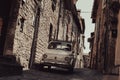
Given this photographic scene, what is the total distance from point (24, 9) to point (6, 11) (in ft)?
3.56

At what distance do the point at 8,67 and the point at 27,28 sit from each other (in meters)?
4.01

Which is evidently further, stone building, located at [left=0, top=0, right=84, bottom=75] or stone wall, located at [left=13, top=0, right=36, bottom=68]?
stone wall, located at [left=13, top=0, right=36, bottom=68]

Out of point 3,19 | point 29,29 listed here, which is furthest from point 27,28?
point 3,19

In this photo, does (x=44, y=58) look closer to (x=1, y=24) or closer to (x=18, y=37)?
(x=18, y=37)

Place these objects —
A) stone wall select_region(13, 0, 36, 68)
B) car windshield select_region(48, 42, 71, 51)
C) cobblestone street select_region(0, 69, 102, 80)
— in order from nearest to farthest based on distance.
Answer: cobblestone street select_region(0, 69, 102, 80)
stone wall select_region(13, 0, 36, 68)
car windshield select_region(48, 42, 71, 51)

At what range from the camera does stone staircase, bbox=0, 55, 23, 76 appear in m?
8.66

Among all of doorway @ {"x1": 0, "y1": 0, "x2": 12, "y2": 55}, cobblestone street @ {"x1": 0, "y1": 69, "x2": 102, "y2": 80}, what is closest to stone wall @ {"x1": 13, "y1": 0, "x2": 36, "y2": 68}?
doorway @ {"x1": 0, "y1": 0, "x2": 12, "y2": 55}

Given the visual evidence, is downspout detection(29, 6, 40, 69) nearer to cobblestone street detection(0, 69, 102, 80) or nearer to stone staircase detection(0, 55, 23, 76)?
cobblestone street detection(0, 69, 102, 80)

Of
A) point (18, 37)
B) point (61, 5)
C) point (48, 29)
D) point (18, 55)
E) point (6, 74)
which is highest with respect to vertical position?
point (61, 5)

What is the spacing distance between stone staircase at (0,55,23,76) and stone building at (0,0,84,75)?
129 mm

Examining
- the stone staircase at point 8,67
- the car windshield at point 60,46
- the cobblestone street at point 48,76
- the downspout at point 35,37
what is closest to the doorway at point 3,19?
the stone staircase at point 8,67

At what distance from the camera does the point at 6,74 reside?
8.92m

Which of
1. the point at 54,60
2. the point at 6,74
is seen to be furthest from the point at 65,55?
the point at 6,74

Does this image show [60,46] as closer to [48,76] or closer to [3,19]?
[48,76]
